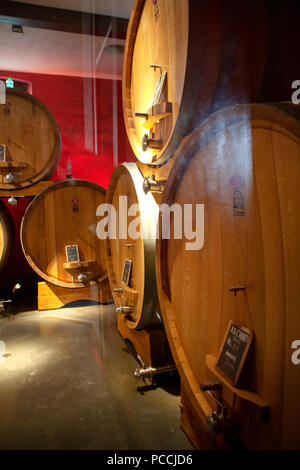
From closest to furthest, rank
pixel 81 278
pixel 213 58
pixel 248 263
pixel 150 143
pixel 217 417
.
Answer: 1. pixel 248 263
2. pixel 217 417
3. pixel 213 58
4. pixel 150 143
5. pixel 81 278

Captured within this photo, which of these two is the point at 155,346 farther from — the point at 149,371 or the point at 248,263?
Result: the point at 248,263

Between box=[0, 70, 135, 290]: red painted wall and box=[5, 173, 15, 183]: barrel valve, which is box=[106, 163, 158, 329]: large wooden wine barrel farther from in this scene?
box=[0, 70, 135, 290]: red painted wall

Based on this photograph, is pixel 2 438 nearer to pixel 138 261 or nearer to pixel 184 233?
pixel 138 261

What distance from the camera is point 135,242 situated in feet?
6.83

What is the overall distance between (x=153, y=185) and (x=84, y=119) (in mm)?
3589

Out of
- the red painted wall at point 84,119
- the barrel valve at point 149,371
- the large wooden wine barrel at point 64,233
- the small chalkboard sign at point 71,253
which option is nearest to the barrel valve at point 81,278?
the large wooden wine barrel at point 64,233

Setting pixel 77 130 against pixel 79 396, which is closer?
pixel 79 396

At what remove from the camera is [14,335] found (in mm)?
2906

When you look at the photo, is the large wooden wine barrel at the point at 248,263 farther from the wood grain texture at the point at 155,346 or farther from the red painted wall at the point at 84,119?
the red painted wall at the point at 84,119

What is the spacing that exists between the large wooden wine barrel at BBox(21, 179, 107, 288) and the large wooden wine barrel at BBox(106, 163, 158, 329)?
1.04m

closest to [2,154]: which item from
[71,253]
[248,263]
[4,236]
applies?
[4,236]

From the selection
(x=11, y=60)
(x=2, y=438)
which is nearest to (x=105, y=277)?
(x=2, y=438)

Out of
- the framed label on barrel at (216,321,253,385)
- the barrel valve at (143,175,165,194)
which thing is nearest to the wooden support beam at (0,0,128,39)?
the barrel valve at (143,175,165,194)

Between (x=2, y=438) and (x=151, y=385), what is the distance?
0.89 metres
